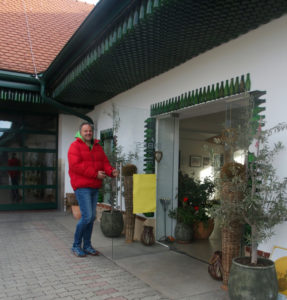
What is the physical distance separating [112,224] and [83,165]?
1708 millimetres

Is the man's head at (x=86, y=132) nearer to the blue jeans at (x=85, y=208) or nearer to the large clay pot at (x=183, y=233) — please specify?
the blue jeans at (x=85, y=208)

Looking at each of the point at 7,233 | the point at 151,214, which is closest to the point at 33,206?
the point at 7,233

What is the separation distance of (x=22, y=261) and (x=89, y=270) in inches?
41.6

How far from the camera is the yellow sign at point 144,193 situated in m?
4.96

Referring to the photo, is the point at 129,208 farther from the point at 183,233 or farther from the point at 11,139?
the point at 11,139

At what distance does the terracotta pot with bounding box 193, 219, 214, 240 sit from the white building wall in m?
1.96

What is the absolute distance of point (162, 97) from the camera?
546cm

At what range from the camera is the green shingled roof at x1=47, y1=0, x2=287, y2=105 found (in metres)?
3.16

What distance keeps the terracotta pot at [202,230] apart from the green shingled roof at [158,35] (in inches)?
112

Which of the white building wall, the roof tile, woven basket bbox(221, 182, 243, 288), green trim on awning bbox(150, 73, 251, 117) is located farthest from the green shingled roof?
woven basket bbox(221, 182, 243, 288)

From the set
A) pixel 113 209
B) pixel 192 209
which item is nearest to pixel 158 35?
pixel 192 209

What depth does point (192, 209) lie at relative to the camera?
570cm

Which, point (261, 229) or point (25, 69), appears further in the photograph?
point (25, 69)

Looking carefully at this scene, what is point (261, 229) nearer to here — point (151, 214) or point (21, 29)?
point (151, 214)
